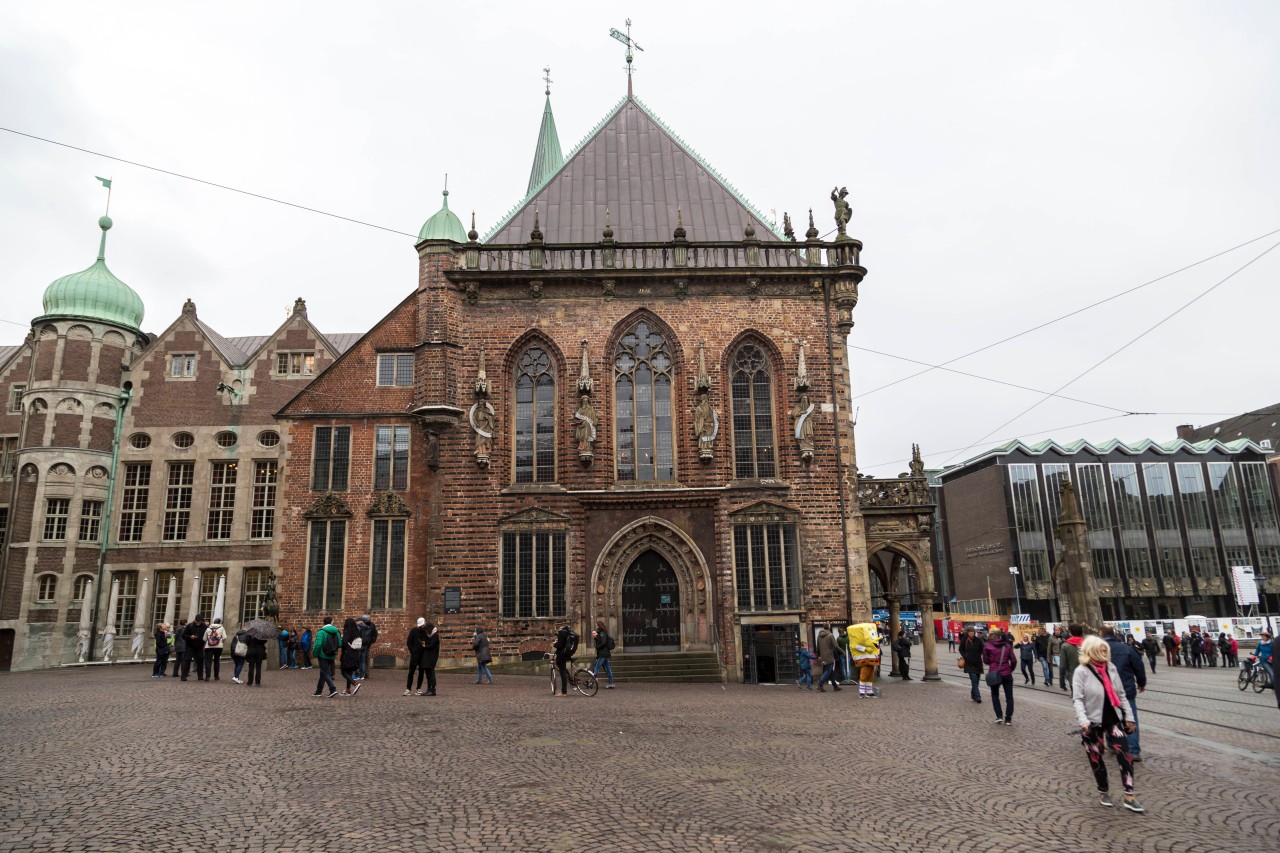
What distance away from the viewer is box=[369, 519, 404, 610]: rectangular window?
23203 millimetres

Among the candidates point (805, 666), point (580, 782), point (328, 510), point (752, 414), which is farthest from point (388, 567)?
point (580, 782)

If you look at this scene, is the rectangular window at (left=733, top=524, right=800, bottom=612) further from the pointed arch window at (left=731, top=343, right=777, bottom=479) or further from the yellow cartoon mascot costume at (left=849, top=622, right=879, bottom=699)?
the yellow cartoon mascot costume at (left=849, top=622, right=879, bottom=699)

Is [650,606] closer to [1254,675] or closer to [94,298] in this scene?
[1254,675]

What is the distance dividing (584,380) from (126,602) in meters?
18.3

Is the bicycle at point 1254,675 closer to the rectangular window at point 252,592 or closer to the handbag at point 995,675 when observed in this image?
the handbag at point 995,675

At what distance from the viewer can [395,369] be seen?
24859mm

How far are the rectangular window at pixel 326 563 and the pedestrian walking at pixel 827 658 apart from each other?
43.5ft

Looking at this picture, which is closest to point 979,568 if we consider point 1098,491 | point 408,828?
point 1098,491

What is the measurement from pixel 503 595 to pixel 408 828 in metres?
16.0

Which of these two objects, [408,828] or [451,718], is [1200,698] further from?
[408,828]

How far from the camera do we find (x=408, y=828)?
22.1ft

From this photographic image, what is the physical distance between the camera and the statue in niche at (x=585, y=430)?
2298cm

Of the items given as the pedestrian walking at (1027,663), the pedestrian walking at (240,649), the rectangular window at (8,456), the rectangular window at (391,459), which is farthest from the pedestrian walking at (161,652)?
the pedestrian walking at (1027,663)

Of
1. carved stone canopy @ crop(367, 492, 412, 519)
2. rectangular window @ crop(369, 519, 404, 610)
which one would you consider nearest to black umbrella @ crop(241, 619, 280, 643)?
rectangular window @ crop(369, 519, 404, 610)
